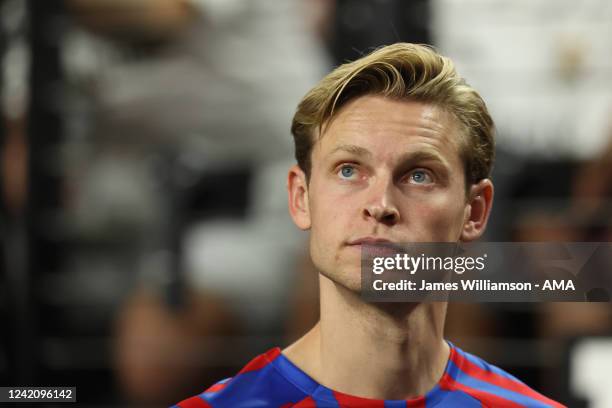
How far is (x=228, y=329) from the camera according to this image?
1.90 metres

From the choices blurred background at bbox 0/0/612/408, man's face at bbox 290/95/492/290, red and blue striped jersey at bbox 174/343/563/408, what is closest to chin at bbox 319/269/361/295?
man's face at bbox 290/95/492/290

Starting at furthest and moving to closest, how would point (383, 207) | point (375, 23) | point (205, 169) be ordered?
point (205, 169)
point (375, 23)
point (383, 207)

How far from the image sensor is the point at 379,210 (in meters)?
0.75

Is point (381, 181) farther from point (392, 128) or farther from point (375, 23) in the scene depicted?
point (375, 23)

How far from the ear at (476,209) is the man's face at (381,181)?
2 centimetres

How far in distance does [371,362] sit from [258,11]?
1471 millimetres

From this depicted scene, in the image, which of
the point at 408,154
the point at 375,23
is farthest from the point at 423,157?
the point at 375,23

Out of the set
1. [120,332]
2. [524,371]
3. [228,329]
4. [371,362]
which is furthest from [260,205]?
[371,362]

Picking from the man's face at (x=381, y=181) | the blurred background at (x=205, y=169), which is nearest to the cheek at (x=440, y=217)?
the man's face at (x=381, y=181)

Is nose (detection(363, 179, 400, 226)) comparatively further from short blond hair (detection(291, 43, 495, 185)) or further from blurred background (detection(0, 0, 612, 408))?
blurred background (detection(0, 0, 612, 408))

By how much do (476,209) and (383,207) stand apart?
0.13m

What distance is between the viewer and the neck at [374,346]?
82 cm

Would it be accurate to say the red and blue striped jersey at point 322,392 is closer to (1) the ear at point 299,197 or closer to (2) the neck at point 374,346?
(2) the neck at point 374,346

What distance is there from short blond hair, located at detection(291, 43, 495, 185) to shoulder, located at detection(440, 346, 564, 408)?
184mm
